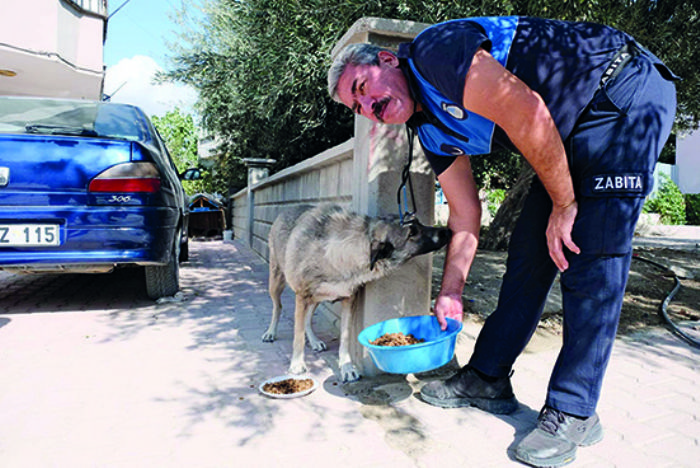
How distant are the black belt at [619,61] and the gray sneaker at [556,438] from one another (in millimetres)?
1515

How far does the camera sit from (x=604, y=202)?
2035 millimetres

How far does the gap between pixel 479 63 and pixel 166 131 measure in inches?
1291

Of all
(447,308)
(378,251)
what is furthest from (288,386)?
(447,308)

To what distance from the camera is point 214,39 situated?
31.4ft

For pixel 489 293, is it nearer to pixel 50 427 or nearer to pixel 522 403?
pixel 522 403

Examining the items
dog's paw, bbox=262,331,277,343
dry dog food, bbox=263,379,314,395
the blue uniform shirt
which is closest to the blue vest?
the blue uniform shirt

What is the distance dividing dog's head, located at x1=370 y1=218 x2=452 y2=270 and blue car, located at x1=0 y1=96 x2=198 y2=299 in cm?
242

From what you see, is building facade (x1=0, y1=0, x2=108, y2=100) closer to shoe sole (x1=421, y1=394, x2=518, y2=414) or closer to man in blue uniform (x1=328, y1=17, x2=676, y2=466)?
man in blue uniform (x1=328, y1=17, x2=676, y2=466)

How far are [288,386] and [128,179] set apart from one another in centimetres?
250

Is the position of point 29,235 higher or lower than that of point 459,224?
lower

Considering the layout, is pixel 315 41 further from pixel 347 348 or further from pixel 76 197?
pixel 347 348

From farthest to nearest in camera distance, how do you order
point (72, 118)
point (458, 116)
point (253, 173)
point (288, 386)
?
point (253, 173)
point (72, 118)
point (288, 386)
point (458, 116)

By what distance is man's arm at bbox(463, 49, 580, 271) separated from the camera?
Result: 184 centimetres

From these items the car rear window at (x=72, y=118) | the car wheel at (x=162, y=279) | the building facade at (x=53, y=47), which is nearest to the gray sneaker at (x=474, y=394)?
the car wheel at (x=162, y=279)
